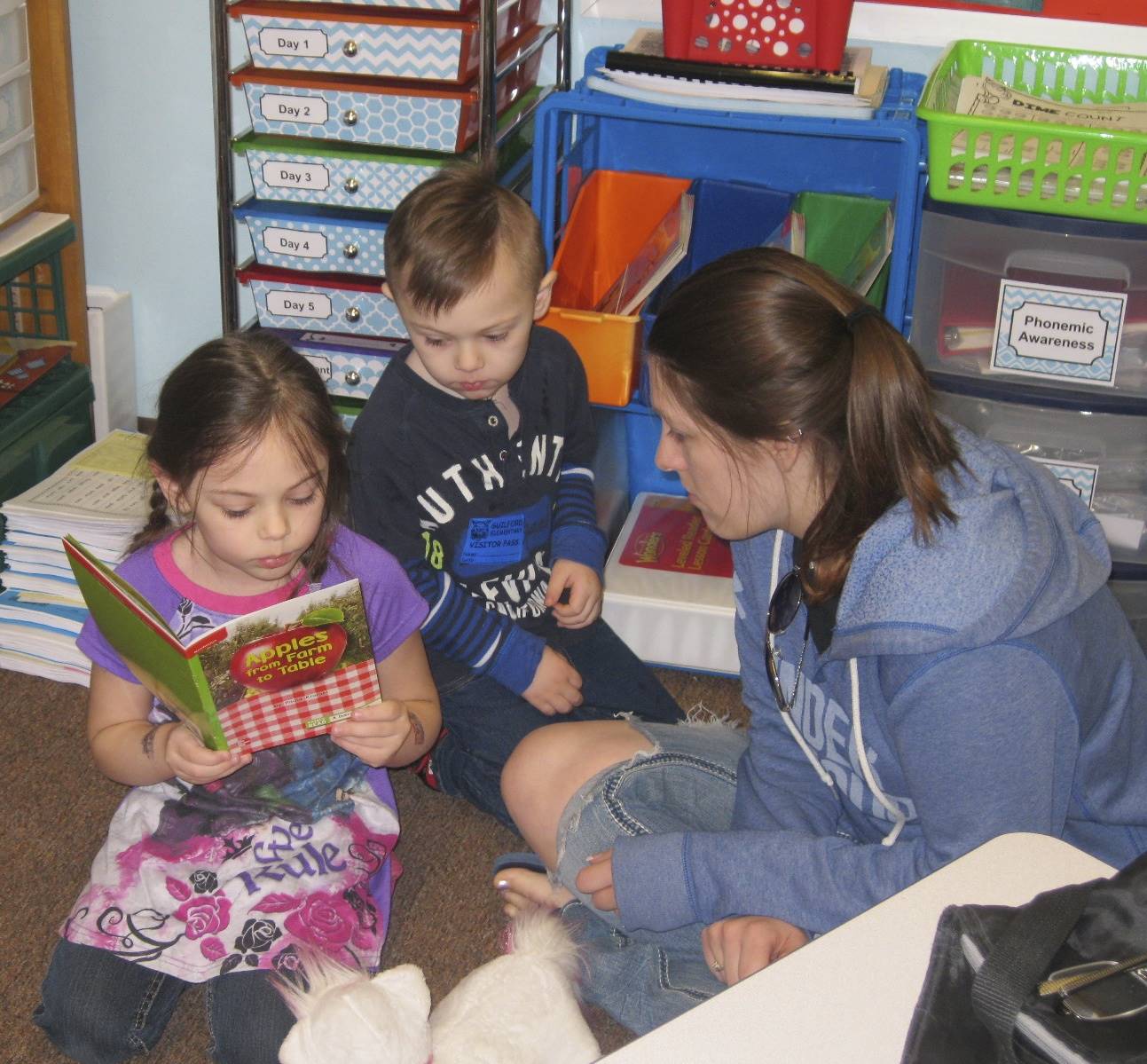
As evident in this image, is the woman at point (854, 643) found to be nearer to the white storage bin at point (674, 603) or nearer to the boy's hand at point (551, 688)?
the boy's hand at point (551, 688)

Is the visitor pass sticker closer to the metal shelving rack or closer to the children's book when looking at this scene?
the metal shelving rack

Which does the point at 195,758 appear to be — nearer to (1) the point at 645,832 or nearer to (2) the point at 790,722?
(1) the point at 645,832

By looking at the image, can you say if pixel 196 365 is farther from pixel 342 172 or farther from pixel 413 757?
pixel 342 172

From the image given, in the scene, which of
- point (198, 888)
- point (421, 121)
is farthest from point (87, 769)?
point (421, 121)

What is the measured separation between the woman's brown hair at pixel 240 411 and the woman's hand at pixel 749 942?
0.50 m

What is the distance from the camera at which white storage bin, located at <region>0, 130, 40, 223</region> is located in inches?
73.6

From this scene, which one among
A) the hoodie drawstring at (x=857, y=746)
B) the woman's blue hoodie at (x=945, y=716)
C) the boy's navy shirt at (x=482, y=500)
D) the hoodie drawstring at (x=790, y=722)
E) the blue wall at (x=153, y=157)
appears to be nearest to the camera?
the woman's blue hoodie at (x=945, y=716)

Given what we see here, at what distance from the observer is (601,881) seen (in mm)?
1145

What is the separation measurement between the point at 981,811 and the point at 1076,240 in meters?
0.88

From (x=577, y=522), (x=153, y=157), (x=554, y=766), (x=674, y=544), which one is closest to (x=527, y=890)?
(x=554, y=766)

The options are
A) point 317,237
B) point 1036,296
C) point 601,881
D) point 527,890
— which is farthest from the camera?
point 317,237

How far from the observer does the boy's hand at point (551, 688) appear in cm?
152

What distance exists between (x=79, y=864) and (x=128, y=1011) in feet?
0.90

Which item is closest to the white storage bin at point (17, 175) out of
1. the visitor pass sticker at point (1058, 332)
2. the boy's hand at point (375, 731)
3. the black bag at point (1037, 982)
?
the boy's hand at point (375, 731)
